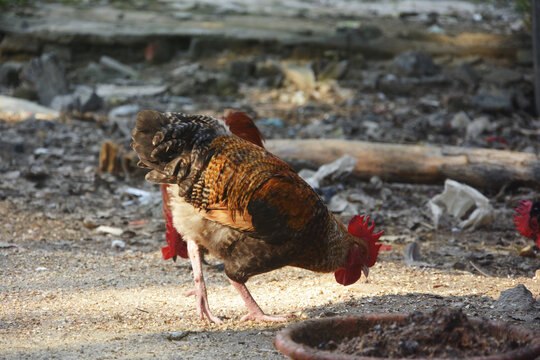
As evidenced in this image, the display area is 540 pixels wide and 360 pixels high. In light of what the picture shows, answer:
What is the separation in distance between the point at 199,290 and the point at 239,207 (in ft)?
2.29

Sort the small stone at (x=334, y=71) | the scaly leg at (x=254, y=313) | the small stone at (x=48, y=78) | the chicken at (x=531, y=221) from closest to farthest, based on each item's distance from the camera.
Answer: the scaly leg at (x=254, y=313) → the chicken at (x=531, y=221) → the small stone at (x=48, y=78) → the small stone at (x=334, y=71)

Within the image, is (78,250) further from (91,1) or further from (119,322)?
(91,1)

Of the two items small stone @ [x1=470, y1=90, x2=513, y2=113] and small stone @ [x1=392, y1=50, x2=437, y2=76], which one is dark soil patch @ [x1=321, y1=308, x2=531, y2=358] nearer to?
small stone @ [x1=470, y1=90, x2=513, y2=113]

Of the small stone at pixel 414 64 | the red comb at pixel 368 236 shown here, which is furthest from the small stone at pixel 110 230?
the small stone at pixel 414 64

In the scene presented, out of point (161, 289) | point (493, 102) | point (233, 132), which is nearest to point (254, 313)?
point (161, 289)

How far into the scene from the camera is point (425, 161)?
731 centimetres

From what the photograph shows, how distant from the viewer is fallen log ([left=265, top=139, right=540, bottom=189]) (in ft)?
23.4

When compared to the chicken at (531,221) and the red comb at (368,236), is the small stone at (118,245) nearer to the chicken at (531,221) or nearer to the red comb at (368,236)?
the red comb at (368,236)

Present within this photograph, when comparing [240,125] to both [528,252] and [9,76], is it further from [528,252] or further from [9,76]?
[9,76]

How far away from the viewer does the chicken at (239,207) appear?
12.4ft

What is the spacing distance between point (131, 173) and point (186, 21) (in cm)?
830

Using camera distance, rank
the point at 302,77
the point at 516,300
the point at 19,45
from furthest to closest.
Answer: the point at 19,45 → the point at 302,77 → the point at 516,300

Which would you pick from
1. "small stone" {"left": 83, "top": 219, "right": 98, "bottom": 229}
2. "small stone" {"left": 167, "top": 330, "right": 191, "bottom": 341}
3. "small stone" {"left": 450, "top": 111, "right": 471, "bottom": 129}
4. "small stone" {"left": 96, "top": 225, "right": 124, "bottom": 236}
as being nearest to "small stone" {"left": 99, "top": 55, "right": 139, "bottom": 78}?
"small stone" {"left": 450, "top": 111, "right": 471, "bottom": 129}

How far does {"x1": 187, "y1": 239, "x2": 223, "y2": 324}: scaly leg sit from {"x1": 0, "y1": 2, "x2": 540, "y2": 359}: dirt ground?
8 centimetres
